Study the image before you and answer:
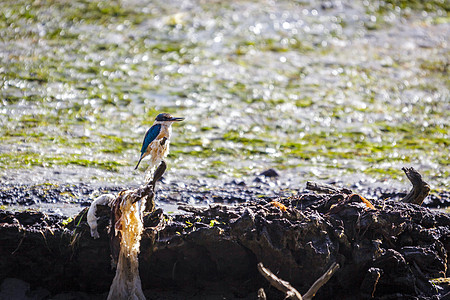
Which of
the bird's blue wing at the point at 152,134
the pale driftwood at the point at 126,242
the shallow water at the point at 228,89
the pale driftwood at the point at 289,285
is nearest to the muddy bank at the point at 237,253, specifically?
the pale driftwood at the point at 126,242

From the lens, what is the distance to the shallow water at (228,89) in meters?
5.94

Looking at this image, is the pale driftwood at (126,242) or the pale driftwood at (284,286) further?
the pale driftwood at (126,242)

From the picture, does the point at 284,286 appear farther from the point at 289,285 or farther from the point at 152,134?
the point at 152,134

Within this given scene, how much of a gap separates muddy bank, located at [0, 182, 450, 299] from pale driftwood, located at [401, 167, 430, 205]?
47 cm

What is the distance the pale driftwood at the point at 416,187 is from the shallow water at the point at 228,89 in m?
1.15

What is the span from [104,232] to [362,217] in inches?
63.0

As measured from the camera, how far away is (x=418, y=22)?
1029cm

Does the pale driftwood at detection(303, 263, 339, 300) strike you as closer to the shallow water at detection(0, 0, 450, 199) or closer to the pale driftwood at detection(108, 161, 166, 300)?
the pale driftwood at detection(108, 161, 166, 300)

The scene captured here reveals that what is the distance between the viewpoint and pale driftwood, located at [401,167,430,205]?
14.5ft

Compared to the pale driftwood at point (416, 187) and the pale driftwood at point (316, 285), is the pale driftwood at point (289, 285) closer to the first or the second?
the pale driftwood at point (316, 285)

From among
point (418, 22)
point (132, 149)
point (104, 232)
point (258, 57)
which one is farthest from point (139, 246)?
point (418, 22)

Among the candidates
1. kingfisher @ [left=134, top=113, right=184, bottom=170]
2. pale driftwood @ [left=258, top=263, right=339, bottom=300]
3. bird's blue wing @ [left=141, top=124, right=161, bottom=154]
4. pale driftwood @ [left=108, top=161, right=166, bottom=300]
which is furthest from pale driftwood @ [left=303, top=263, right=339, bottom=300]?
bird's blue wing @ [left=141, top=124, right=161, bottom=154]

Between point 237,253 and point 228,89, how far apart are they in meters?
4.18

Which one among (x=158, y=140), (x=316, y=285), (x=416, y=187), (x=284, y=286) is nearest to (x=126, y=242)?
(x=158, y=140)
